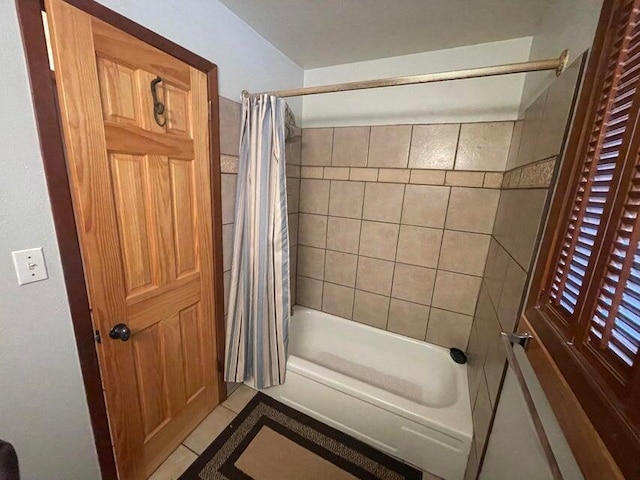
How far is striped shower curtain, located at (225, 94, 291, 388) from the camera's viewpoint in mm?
1273

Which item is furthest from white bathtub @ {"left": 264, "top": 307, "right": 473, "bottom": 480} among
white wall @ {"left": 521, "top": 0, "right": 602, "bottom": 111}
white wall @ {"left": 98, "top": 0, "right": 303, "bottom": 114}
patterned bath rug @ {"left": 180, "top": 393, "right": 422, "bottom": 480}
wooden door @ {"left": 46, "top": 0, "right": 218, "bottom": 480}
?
white wall @ {"left": 98, "top": 0, "right": 303, "bottom": 114}

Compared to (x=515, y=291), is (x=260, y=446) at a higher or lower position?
lower

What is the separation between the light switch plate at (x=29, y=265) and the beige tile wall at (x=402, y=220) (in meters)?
1.49

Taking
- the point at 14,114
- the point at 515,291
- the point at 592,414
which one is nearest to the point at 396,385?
the point at 515,291

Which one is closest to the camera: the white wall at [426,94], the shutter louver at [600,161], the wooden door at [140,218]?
the shutter louver at [600,161]

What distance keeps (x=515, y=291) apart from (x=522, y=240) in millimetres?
197

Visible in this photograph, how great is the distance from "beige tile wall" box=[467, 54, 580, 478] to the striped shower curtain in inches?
39.8

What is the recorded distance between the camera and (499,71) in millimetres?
879

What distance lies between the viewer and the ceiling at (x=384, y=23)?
1128mm

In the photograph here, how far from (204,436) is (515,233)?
6.17 feet

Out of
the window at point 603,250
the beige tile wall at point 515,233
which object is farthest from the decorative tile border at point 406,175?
the window at point 603,250

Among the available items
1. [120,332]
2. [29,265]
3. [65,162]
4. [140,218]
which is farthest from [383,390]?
[65,162]

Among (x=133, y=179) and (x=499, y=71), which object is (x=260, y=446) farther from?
(x=499, y=71)

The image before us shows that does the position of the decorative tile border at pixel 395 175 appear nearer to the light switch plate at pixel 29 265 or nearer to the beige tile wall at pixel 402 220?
the beige tile wall at pixel 402 220
